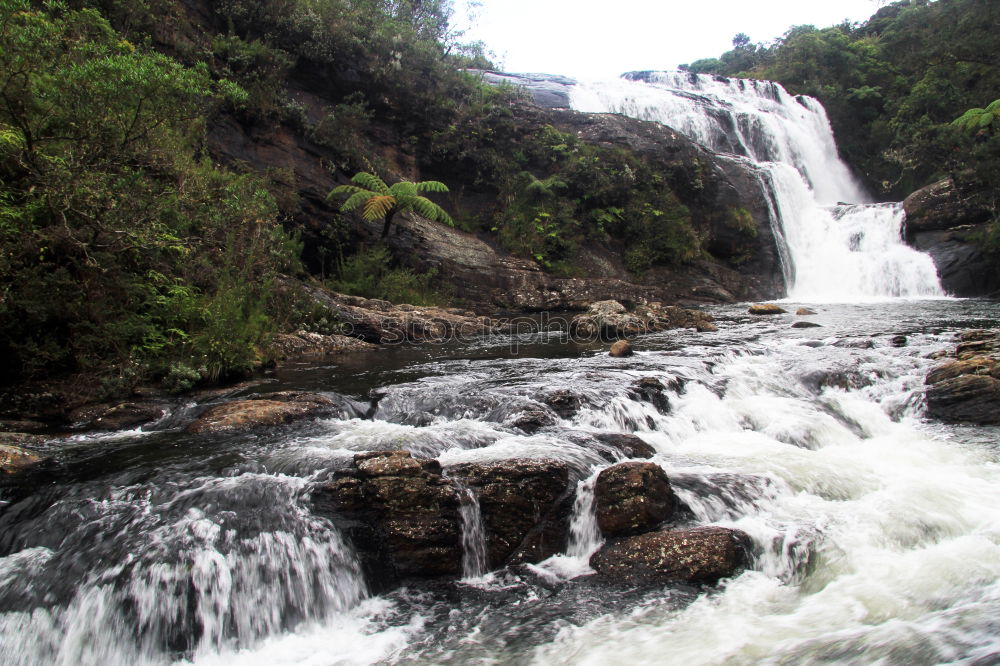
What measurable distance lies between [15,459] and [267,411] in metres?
2.05

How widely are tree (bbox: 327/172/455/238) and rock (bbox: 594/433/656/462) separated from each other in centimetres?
1055

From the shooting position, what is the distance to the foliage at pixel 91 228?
592cm

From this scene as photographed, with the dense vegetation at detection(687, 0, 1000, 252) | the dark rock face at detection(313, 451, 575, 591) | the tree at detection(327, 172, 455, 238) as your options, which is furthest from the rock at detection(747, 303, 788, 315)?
the dark rock face at detection(313, 451, 575, 591)

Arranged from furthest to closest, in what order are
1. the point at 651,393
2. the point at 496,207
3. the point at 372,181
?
the point at 496,207 < the point at 372,181 < the point at 651,393

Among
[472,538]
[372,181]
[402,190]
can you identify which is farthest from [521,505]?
[372,181]

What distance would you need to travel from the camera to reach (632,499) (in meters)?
4.08

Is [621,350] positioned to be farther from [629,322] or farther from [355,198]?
[355,198]

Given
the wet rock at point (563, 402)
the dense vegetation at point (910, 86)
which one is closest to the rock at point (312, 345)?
the wet rock at point (563, 402)

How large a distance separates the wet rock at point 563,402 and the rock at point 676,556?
2.35 meters

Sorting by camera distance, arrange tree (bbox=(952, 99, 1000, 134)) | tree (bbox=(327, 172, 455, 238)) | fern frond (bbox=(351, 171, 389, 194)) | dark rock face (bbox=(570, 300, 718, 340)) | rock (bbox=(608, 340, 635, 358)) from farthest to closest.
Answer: tree (bbox=(952, 99, 1000, 134))
fern frond (bbox=(351, 171, 389, 194))
tree (bbox=(327, 172, 455, 238))
dark rock face (bbox=(570, 300, 718, 340))
rock (bbox=(608, 340, 635, 358))

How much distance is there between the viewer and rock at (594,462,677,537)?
4.01 meters

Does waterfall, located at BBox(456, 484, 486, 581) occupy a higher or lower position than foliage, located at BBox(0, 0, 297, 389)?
lower

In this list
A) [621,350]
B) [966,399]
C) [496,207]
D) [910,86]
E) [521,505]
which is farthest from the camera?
[910,86]

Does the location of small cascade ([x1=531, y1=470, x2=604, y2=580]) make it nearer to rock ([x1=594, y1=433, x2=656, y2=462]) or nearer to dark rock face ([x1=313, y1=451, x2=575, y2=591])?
dark rock face ([x1=313, y1=451, x2=575, y2=591])
